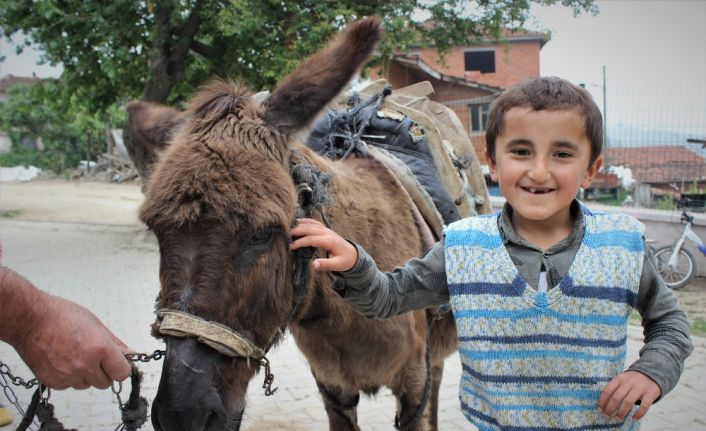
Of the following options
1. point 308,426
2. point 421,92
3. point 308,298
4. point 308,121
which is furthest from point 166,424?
point 421,92

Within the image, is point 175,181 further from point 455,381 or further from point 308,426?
point 455,381

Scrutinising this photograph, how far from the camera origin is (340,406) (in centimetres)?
296

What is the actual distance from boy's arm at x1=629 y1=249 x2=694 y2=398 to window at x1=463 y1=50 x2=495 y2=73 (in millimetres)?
33670

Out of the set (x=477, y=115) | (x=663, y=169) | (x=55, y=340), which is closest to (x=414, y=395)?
(x=55, y=340)

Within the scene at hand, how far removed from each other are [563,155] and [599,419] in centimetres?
80

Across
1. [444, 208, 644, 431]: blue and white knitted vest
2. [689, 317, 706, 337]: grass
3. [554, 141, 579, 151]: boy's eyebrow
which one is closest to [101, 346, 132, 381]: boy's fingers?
[444, 208, 644, 431]: blue and white knitted vest

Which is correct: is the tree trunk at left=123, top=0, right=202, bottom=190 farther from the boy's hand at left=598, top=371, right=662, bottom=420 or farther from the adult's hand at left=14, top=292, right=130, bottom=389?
the boy's hand at left=598, top=371, right=662, bottom=420

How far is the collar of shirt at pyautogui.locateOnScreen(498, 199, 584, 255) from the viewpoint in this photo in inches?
67.7

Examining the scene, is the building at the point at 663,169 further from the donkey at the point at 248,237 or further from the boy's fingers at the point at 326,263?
the boy's fingers at the point at 326,263

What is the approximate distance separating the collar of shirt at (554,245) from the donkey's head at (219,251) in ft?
2.35

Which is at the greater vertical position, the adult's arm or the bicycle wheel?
the adult's arm

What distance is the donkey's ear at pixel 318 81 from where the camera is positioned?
2.10 metres

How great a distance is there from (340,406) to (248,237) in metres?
1.53

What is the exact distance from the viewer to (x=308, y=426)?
4.33m
